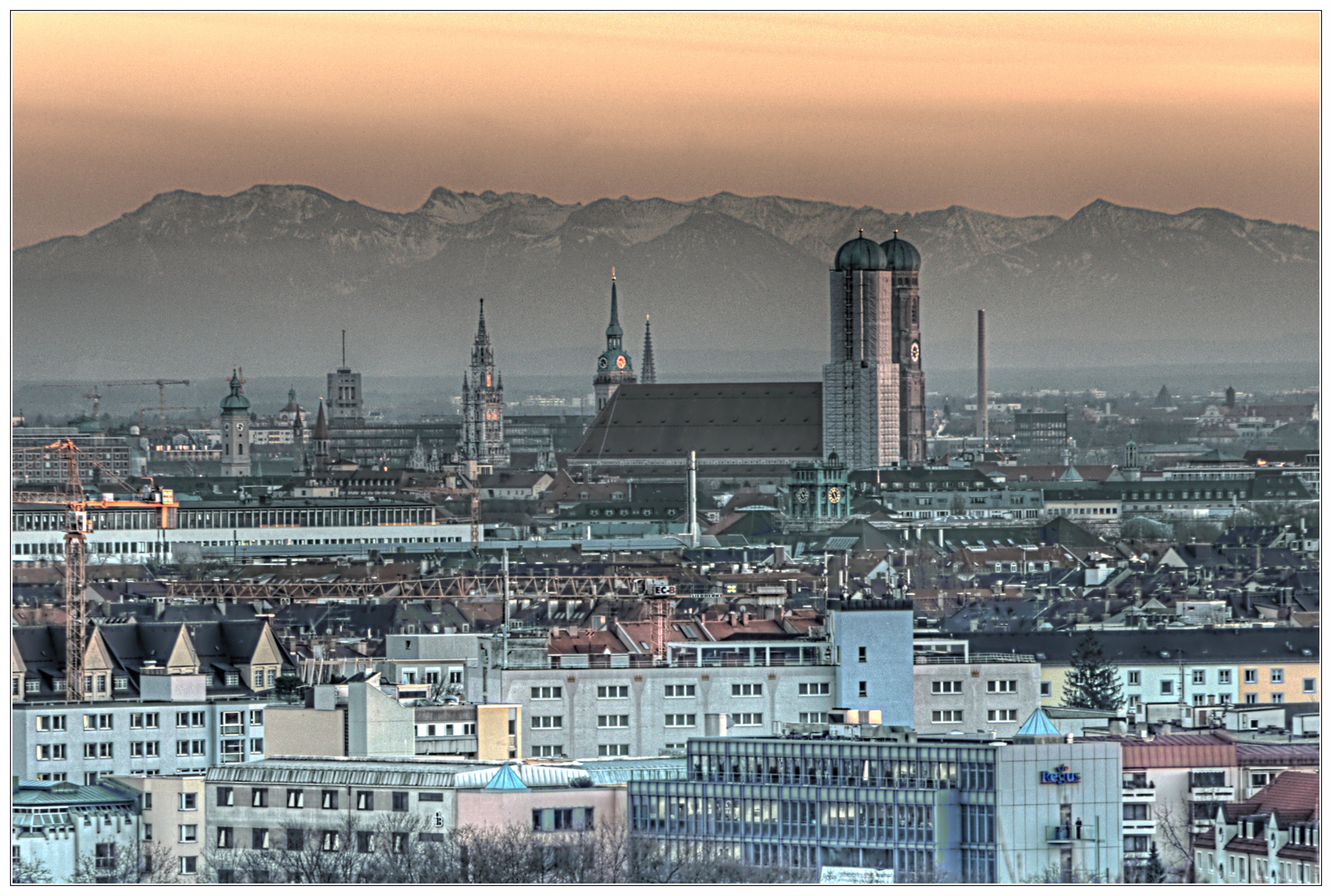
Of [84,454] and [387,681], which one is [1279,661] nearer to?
[387,681]

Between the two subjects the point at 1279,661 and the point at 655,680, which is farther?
the point at 1279,661

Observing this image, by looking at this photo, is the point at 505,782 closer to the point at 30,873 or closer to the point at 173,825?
the point at 173,825

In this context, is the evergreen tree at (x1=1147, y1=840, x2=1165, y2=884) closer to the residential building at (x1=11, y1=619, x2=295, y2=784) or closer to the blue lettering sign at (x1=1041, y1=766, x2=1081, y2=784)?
the blue lettering sign at (x1=1041, y1=766, x2=1081, y2=784)

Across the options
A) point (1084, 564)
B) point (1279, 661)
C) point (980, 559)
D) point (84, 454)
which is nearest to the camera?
point (1279, 661)

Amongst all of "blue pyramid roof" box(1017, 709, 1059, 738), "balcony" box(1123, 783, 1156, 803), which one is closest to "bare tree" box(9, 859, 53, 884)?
"blue pyramid roof" box(1017, 709, 1059, 738)

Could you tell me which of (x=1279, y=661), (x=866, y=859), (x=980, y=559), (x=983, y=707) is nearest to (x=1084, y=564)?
(x=980, y=559)

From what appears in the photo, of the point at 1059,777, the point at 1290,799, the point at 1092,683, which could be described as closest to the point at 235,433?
the point at 1092,683
